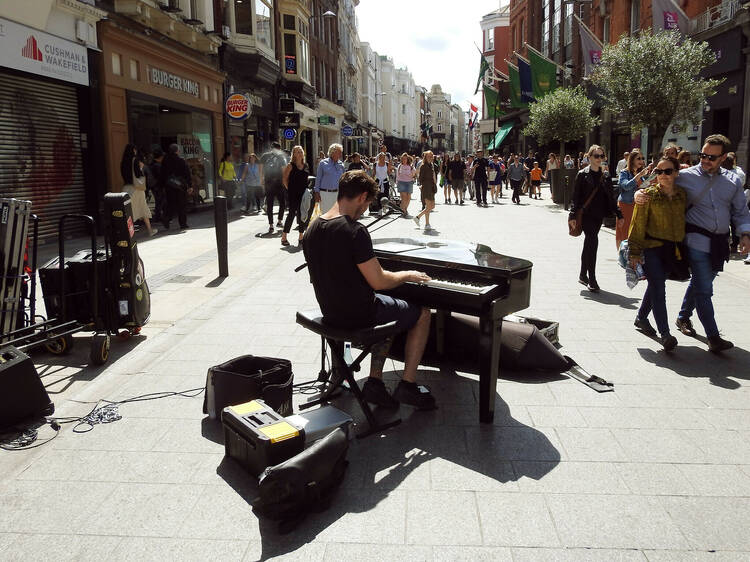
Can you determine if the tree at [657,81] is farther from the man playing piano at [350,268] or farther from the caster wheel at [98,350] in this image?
the caster wheel at [98,350]

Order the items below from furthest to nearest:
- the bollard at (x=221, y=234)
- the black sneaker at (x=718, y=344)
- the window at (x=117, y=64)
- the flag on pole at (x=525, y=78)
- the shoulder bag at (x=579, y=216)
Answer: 1. the flag on pole at (x=525, y=78)
2. the window at (x=117, y=64)
3. the bollard at (x=221, y=234)
4. the shoulder bag at (x=579, y=216)
5. the black sneaker at (x=718, y=344)

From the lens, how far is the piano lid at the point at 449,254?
4117mm

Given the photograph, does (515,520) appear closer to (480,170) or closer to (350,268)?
(350,268)

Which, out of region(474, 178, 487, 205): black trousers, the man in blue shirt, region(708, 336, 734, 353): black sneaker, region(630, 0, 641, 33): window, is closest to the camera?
region(708, 336, 734, 353): black sneaker

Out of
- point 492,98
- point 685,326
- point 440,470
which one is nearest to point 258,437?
point 440,470

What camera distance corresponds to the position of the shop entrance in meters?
16.5

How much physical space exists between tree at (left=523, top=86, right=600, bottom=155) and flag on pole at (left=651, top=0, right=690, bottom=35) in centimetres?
567

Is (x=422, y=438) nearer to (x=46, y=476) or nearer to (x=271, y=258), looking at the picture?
(x=46, y=476)

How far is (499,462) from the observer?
140 inches

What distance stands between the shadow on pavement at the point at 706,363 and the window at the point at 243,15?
67.8 ft

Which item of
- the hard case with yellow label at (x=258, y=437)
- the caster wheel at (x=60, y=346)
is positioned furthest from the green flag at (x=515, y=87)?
the hard case with yellow label at (x=258, y=437)

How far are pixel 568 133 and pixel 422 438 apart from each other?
978 inches

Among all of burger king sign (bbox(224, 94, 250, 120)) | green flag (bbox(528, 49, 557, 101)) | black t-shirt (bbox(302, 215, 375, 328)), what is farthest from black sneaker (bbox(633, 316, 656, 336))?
green flag (bbox(528, 49, 557, 101))

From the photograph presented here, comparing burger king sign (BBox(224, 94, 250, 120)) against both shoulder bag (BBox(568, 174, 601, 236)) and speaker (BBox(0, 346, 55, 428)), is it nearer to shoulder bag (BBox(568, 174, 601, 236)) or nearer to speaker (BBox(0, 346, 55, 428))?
shoulder bag (BBox(568, 174, 601, 236))
